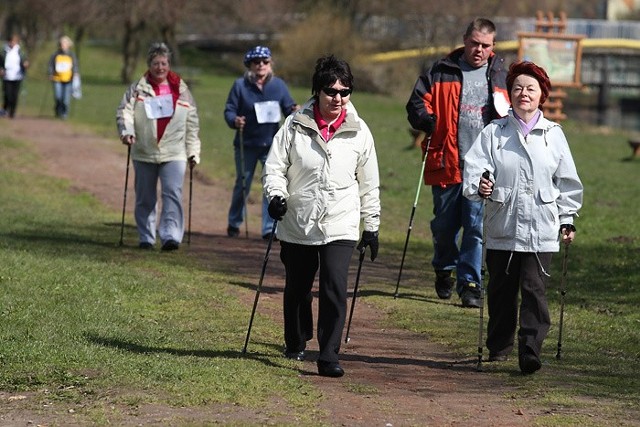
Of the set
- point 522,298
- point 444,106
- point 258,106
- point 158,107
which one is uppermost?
point 444,106

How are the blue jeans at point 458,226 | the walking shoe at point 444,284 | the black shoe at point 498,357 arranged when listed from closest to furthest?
the black shoe at point 498,357 → the blue jeans at point 458,226 → the walking shoe at point 444,284

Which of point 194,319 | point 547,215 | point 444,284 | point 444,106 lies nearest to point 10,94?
point 444,284

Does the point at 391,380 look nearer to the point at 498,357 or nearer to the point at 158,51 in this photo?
the point at 498,357

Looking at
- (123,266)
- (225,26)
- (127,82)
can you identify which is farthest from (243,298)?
(225,26)

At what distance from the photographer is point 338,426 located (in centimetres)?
745

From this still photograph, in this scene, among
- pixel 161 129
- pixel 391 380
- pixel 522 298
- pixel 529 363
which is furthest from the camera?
pixel 161 129

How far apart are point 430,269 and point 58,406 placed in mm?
7815

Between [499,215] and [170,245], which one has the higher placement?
[499,215]

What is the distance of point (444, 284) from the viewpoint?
499 inches

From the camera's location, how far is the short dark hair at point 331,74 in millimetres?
8766

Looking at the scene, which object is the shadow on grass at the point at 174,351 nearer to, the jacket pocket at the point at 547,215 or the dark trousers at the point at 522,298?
the dark trousers at the point at 522,298

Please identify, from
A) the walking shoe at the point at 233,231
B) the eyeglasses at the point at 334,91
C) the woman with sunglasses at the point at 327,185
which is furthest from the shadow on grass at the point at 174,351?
the walking shoe at the point at 233,231

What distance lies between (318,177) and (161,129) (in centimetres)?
582

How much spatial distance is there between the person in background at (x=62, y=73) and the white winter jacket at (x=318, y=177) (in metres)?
25.8
